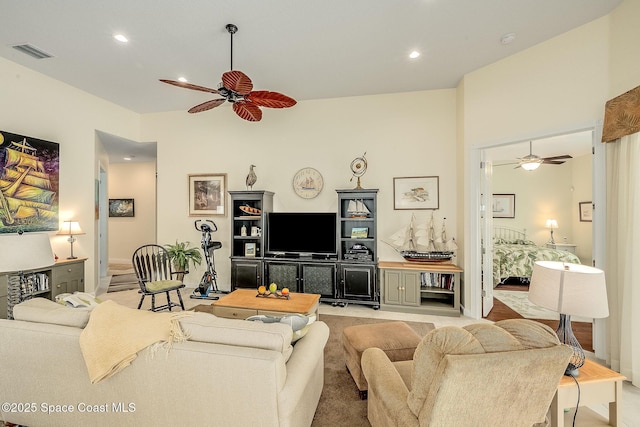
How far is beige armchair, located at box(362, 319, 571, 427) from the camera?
3.72 ft

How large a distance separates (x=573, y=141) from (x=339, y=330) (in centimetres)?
626

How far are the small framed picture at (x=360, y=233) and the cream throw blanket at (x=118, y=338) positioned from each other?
130 inches

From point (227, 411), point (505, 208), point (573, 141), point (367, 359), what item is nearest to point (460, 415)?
point (367, 359)

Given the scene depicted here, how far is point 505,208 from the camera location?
7691mm

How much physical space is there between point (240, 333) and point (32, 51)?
4.45 meters

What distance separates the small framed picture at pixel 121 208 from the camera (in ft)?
26.2

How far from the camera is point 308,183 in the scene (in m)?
4.96

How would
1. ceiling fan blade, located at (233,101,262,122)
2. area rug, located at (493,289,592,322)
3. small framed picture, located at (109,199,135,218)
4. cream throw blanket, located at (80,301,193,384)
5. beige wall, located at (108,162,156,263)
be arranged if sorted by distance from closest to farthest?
1. cream throw blanket, located at (80,301,193,384)
2. ceiling fan blade, located at (233,101,262,122)
3. area rug, located at (493,289,592,322)
4. beige wall, located at (108,162,156,263)
5. small framed picture, located at (109,199,135,218)

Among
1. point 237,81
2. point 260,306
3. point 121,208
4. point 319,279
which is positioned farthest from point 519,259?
point 121,208

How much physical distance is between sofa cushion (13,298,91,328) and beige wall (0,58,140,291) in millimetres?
3245

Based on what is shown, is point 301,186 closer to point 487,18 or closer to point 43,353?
point 487,18

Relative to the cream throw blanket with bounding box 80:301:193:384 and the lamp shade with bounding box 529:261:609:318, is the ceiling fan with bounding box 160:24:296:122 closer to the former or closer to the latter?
the cream throw blanket with bounding box 80:301:193:384

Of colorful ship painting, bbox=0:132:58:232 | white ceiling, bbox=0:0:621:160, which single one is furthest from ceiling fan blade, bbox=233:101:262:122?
colorful ship painting, bbox=0:132:58:232

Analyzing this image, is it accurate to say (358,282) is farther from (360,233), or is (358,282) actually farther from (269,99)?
(269,99)
